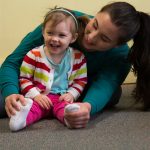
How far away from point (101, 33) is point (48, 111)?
318mm

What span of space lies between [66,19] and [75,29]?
0.06 metres

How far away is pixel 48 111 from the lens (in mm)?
1119

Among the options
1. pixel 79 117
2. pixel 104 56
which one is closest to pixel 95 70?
pixel 104 56

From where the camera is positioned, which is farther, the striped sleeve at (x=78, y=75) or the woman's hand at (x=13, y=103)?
the striped sleeve at (x=78, y=75)

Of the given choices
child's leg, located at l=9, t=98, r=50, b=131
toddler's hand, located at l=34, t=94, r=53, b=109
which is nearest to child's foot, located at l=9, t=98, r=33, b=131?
child's leg, located at l=9, t=98, r=50, b=131

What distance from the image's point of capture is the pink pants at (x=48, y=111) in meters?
1.04

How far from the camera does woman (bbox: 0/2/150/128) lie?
1068 millimetres

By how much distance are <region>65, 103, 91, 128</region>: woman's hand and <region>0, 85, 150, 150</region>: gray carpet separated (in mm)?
18

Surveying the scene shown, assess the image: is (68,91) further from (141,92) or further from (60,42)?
(141,92)

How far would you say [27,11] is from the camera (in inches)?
69.2

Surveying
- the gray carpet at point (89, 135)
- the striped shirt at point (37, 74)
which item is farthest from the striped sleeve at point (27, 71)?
the gray carpet at point (89, 135)

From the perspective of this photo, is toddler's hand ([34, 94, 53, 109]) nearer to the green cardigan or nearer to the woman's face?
the green cardigan

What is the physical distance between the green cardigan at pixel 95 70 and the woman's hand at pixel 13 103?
0.18 feet

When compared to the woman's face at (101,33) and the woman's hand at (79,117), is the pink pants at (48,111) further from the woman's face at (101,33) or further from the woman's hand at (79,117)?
the woman's face at (101,33)
